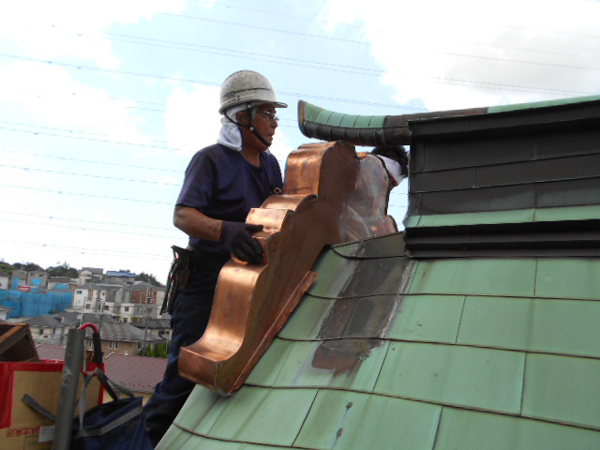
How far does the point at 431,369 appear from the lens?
219cm

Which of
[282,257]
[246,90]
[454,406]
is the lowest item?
[454,406]

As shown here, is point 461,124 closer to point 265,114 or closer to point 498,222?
point 498,222

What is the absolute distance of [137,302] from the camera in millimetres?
66938

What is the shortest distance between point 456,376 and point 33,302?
2749 inches

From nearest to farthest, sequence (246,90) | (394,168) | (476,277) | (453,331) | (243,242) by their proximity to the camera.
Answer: (453,331) < (476,277) < (243,242) < (246,90) < (394,168)

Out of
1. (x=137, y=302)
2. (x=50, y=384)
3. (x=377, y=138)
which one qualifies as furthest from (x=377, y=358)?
(x=137, y=302)

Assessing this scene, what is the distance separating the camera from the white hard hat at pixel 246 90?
143 inches

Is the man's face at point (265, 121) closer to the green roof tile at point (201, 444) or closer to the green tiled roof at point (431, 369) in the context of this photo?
the green tiled roof at point (431, 369)

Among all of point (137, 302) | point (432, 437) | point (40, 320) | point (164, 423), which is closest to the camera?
point (432, 437)

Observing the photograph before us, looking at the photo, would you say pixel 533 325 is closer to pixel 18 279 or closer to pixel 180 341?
pixel 180 341

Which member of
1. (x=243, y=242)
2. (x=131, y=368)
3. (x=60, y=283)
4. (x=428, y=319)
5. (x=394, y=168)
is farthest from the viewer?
(x=60, y=283)

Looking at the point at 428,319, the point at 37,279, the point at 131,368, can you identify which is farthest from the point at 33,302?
the point at 428,319

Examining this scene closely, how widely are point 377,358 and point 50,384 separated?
1820mm

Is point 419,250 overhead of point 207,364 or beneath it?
overhead
